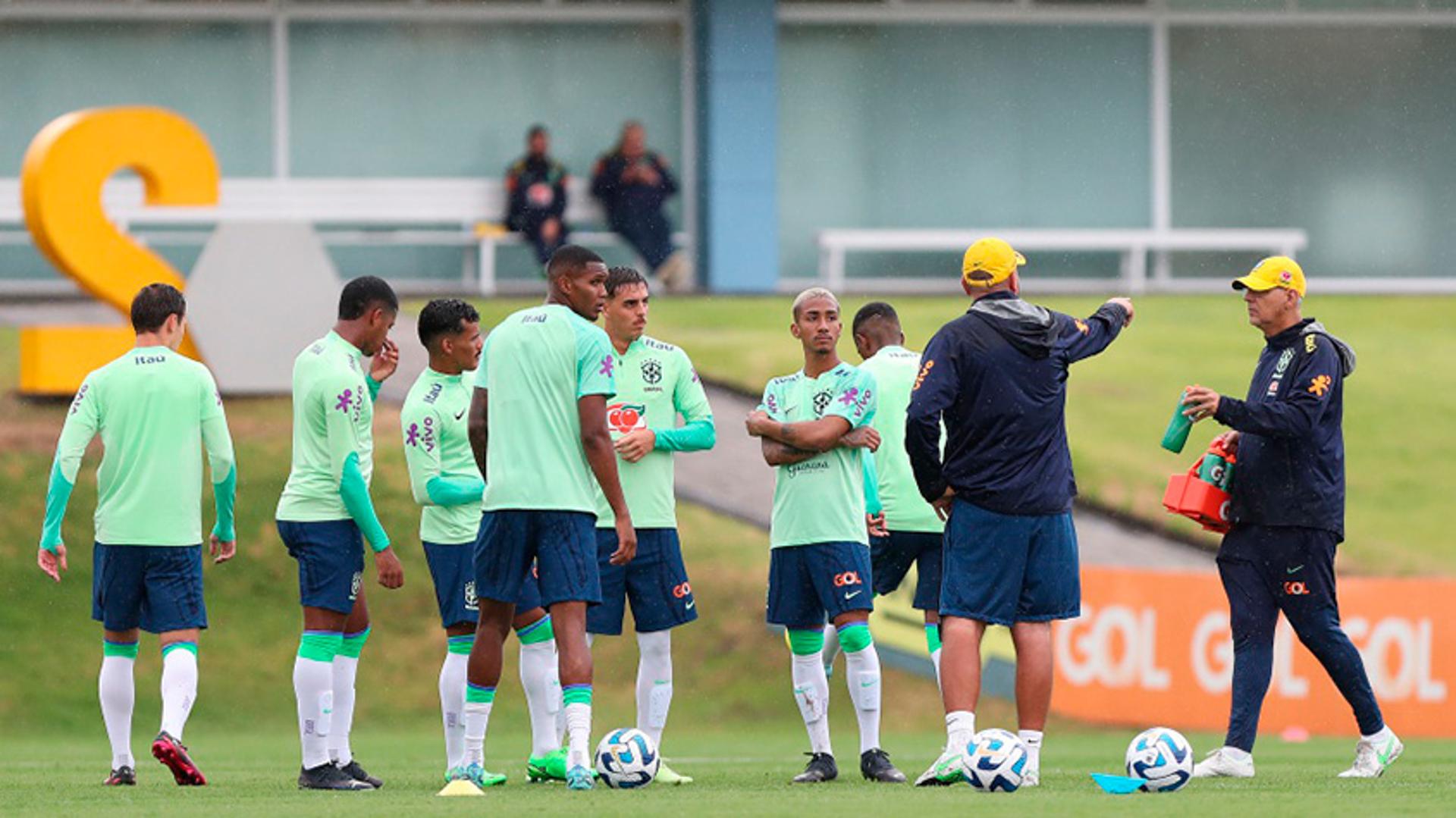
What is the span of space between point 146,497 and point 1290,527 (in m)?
4.98

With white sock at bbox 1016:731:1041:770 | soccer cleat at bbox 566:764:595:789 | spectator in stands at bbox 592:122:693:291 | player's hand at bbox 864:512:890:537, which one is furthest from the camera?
spectator in stands at bbox 592:122:693:291

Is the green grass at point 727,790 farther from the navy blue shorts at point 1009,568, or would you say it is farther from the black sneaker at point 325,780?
the navy blue shorts at point 1009,568

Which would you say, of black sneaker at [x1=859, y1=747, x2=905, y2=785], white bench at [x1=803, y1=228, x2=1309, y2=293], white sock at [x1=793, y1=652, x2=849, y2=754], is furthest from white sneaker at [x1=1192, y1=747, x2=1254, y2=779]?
white bench at [x1=803, y1=228, x2=1309, y2=293]

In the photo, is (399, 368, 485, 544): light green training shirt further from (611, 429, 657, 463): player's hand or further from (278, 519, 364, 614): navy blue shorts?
(611, 429, 657, 463): player's hand

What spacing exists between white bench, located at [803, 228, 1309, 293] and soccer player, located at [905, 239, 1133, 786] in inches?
696

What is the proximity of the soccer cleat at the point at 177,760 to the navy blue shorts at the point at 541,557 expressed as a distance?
4.89ft

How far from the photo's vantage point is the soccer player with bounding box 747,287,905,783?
35.1 feet

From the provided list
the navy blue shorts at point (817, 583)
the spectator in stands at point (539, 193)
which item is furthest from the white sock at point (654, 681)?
the spectator in stands at point (539, 193)

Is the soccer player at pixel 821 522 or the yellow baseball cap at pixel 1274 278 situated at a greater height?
the yellow baseball cap at pixel 1274 278

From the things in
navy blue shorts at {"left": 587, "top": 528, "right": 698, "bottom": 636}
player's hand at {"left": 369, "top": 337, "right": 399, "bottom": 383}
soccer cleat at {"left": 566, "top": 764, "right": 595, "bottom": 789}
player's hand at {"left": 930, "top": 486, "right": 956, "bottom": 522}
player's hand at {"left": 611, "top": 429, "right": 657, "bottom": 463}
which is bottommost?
soccer cleat at {"left": 566, "top": 764, "right": 595, "bottom": 789}

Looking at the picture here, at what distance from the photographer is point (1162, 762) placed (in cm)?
941

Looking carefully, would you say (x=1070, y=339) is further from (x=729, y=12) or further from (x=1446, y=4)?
(x=1446, y=4)

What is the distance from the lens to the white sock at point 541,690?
404 inches

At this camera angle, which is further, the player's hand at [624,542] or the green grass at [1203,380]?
the green grass at [1203,380]
